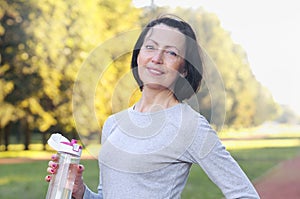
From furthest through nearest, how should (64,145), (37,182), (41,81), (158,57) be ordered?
(41,81) → (37,182) → (158,57) → (64,145)

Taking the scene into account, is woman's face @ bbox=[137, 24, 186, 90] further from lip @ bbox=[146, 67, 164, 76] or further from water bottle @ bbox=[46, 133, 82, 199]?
water bottle @ bbox=[46, 133, 82, 199]

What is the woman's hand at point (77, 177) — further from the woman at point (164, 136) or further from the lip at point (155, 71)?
the lip at point (155, 71)

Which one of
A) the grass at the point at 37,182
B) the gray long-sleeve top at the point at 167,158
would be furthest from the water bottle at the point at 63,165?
the grass at the point at 37,182

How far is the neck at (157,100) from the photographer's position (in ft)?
4.87

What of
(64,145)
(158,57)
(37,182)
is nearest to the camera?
(64,145)

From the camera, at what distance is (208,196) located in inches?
436

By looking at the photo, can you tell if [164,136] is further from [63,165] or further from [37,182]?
[37,182]

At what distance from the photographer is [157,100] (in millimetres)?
1492

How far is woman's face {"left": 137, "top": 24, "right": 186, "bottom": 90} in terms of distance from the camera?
146 cm

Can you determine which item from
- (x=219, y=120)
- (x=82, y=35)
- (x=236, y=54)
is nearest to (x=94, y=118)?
(x=219, y=120)

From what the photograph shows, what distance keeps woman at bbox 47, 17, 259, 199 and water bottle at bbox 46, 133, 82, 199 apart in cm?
5

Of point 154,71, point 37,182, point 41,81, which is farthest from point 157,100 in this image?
point 41,81

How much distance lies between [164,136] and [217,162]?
0.13 m

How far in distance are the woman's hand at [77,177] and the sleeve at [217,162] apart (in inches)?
10.3
